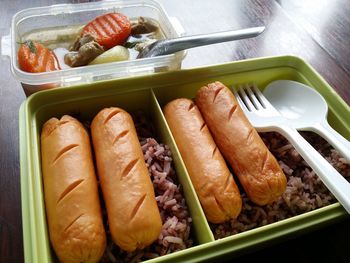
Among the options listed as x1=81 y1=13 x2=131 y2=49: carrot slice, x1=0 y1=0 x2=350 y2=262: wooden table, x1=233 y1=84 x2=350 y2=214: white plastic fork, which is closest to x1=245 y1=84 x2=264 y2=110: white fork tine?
x1=233 y1=84 x2=350 y2=214: white plastic fork

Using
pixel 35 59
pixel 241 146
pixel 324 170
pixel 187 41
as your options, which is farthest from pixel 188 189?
pixel 35 59

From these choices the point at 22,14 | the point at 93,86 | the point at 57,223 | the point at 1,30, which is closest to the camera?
the point at 57,223

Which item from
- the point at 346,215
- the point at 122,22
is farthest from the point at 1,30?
the point at 346,215

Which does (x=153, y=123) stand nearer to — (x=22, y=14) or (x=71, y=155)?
(x=71, y=155)

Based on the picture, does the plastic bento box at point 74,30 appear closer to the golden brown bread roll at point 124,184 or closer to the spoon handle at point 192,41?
the spoon handle at point 192,41

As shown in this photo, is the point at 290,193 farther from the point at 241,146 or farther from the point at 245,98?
the point at 245,98

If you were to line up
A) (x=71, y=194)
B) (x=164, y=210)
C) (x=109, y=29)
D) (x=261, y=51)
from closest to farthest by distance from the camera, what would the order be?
1. (x=71, y=194)
2. (x=164, y=210)
3. (x=109, y=29)
4. (x=261, y=51)
